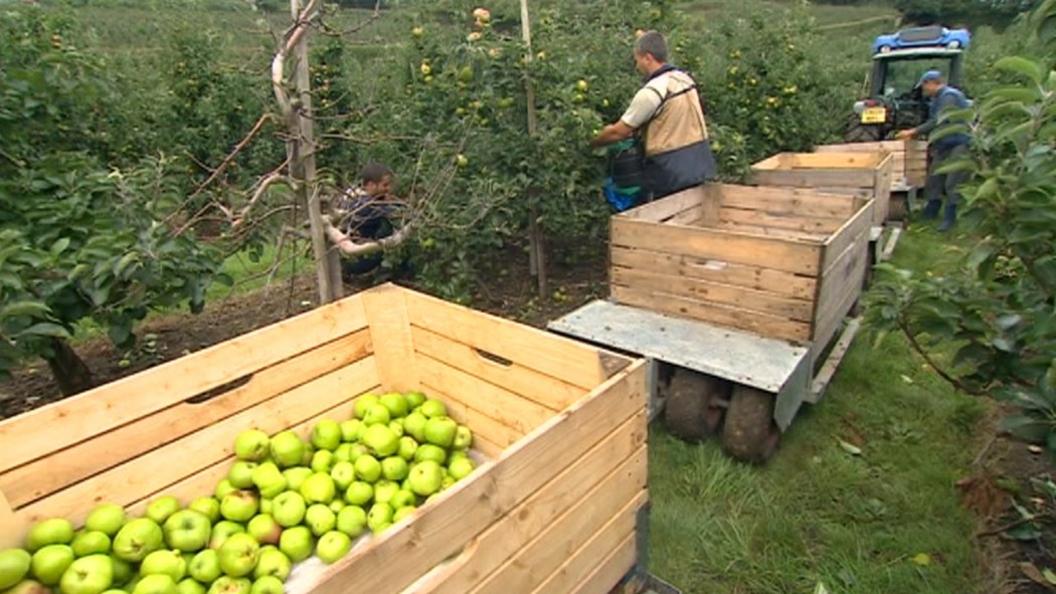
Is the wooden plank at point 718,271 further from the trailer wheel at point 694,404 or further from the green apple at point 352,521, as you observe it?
the green apple at point 352,521

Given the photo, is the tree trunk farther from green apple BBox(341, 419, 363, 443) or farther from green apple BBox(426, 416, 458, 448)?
green apple BBox(426, 416, 458, 448)

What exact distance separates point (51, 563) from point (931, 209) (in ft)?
30.0

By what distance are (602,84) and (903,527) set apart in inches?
138

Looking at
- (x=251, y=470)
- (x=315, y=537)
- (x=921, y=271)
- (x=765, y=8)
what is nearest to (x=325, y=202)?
(x=251, y=470)

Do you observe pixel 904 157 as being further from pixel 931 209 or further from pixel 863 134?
pixel 863 134

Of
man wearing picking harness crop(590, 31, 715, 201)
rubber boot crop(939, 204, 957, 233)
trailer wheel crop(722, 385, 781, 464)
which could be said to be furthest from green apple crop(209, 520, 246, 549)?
rubber boot crop(939, 204, 957, 233)

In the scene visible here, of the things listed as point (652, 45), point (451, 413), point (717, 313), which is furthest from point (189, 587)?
point (652, 45)

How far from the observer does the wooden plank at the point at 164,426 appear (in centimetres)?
177

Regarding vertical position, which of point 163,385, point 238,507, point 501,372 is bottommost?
point 238,507

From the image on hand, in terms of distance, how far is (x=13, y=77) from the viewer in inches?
124

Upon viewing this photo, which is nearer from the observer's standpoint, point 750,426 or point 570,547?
point 570,547

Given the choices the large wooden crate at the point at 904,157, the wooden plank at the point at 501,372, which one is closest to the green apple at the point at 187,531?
the wooden plank at the point at 501,372

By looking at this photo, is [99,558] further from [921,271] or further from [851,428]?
[921,271]

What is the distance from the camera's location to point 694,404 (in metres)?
3.29
